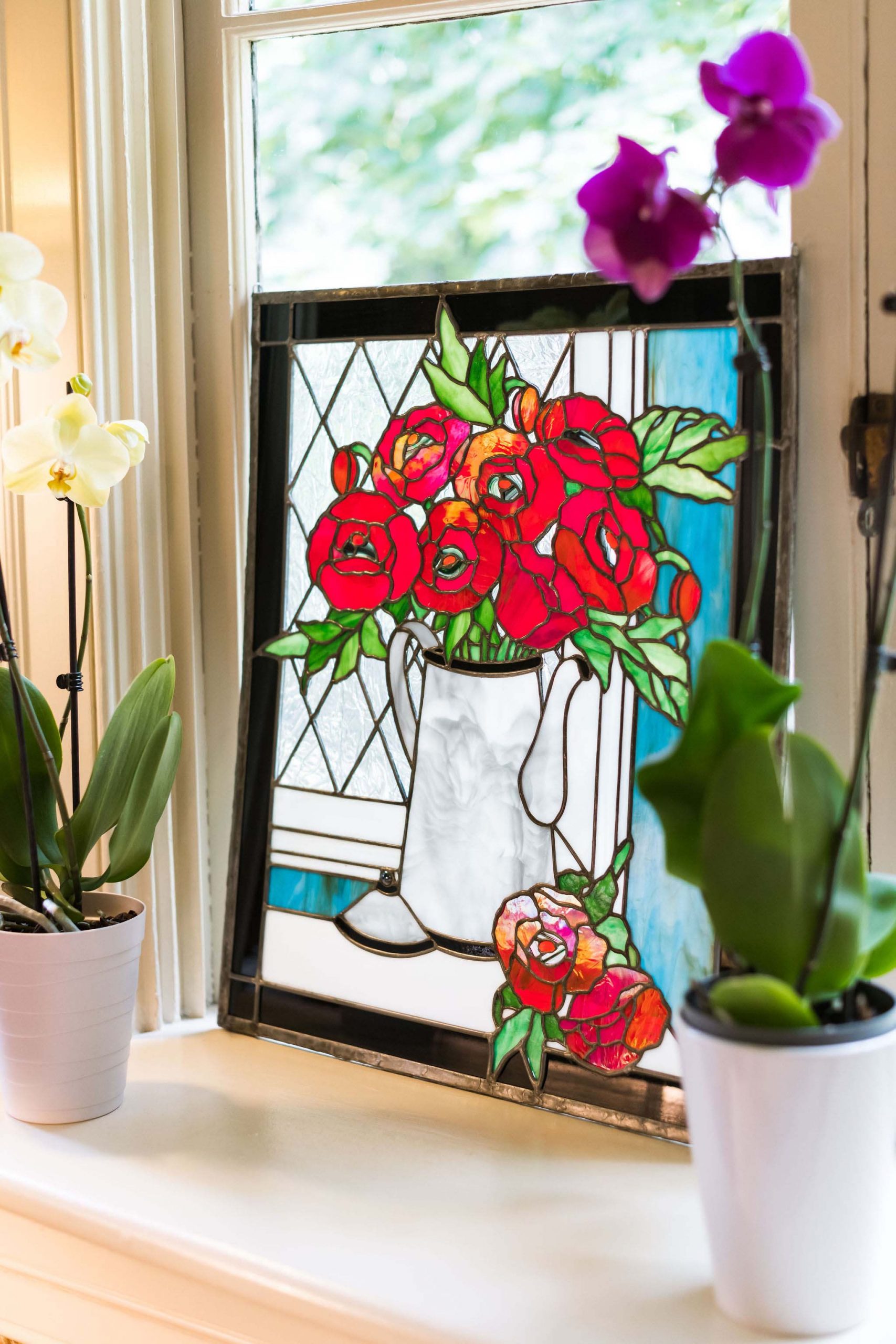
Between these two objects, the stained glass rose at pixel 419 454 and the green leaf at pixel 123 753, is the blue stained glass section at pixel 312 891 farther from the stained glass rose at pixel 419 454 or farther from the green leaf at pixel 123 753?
the stained glass rose at pixel 419 454

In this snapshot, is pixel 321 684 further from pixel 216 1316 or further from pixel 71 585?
pixel 216 1316

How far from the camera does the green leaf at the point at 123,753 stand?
110 cm

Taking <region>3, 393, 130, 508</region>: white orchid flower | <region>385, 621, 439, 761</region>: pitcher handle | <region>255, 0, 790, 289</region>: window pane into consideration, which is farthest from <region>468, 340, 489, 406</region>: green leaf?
<region>3, 393, 130, 508</region>: white orchid flower

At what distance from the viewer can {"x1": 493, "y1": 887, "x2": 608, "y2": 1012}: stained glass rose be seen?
3.45 ft

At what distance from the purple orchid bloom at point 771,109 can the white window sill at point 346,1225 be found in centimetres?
72

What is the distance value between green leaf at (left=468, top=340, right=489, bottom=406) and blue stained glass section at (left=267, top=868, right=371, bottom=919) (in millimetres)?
498

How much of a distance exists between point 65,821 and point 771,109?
0.84 meters

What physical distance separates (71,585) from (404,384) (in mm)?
384

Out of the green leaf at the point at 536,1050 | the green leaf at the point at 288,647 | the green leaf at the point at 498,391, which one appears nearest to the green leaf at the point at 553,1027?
the green leaf at the point at 536,1050

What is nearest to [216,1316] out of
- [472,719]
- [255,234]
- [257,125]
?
[472,719]

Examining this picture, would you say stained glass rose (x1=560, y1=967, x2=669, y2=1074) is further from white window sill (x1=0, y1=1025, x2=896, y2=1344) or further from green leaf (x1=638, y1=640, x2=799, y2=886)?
green leaf (x1=638, y1=640, x2=799, y2=886)

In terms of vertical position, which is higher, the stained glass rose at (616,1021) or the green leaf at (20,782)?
the green leaf at (20,782)

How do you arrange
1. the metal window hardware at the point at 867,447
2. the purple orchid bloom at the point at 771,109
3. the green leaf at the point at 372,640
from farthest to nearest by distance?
the green leaf at the point at 372,640 < the metal window hardware at the point at 867,447 < the purple orchid bloom at the point at 771,109

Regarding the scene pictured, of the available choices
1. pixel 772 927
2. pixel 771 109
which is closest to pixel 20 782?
pixel 772 927
